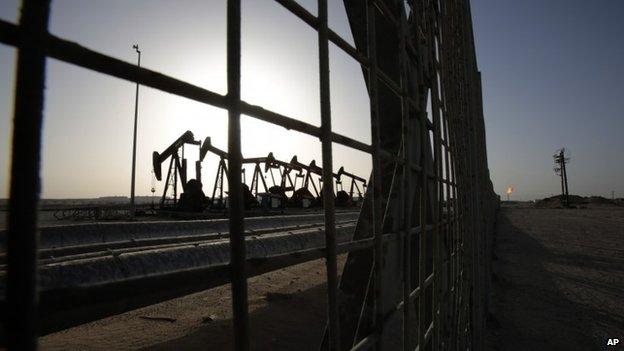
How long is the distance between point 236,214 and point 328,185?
0.39 meters

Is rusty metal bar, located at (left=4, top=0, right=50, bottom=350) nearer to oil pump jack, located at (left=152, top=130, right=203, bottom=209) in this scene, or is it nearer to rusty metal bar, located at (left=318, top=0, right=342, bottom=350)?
rusty metal bar, located at (left=318, top=0, right=342, bottom=350)

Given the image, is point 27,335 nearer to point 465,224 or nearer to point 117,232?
point 117,232

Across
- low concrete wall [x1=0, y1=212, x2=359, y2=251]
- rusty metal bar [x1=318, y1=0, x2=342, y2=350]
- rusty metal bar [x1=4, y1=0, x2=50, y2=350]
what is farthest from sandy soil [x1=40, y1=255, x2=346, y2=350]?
rusty metal bar [x1=4, y1=0, x2=50, y2=350]

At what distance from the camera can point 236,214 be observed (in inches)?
24.3

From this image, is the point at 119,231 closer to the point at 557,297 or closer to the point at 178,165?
the point at 557,297

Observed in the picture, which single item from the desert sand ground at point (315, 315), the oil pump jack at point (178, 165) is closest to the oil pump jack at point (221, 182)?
the oil pump jack at point (178, 165)

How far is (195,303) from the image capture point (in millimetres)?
4504

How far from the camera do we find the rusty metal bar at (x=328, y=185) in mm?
926

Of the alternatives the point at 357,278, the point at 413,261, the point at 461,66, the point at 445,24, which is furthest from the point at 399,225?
the point at 461,66

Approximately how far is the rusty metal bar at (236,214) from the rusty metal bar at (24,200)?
29cm

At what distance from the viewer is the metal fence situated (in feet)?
1.11

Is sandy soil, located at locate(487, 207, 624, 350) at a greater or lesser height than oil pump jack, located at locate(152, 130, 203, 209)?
lesser

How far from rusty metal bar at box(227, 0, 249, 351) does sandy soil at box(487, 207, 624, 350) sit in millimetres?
4888

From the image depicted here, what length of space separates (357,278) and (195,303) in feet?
11.6
